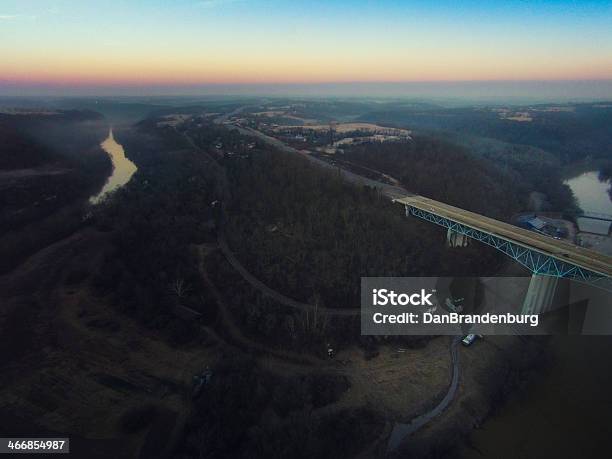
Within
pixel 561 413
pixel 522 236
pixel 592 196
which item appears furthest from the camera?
pixel 592 196

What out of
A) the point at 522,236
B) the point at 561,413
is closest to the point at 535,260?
the point at 522,236

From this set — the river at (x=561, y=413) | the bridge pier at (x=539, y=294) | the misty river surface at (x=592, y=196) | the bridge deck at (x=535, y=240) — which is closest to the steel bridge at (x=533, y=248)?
the bridge deck at (x=535, y=240)

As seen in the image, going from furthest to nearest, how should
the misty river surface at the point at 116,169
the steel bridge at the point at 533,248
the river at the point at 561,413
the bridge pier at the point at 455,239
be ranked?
the misty river surface at the point at 116,169 → the bridge pier at the point at 455,239 → the steel bridge at the point at 533,248 → the river at the point at 561,413

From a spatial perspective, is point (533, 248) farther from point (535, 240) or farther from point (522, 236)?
point (522, 236)

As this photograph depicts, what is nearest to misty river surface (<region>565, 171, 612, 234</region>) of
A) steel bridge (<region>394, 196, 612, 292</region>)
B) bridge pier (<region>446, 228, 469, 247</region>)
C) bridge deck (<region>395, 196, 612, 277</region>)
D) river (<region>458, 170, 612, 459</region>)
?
steel bridge (<region>394, 196, 612, 292</region>)

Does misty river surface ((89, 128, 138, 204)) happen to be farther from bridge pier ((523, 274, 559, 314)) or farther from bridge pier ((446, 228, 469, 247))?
bridge pier ((523, 274, 559, 314))

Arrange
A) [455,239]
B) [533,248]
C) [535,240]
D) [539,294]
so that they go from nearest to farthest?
[533,248] → [535,240] → [539,294] → [455,239]

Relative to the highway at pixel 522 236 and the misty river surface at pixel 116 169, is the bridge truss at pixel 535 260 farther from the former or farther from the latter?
the misty river surface at pixel 116 169
